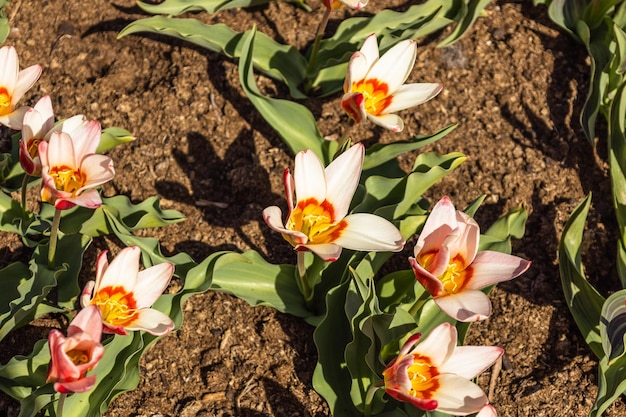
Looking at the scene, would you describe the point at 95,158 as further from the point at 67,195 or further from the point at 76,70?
the point at 76,70

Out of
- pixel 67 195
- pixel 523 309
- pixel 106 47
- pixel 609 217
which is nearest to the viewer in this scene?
pixel 67 195

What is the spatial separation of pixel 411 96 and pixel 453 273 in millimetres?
721

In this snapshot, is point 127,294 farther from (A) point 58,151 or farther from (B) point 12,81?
(B) point 12,81

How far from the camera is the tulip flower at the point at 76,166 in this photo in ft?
6.79

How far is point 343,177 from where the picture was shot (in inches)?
90.0

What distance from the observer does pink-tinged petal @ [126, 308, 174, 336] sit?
2039mm

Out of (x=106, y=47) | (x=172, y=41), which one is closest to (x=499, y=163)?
(x=172, y=41)

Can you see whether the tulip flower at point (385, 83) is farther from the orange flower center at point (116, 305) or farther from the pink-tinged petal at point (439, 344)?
the orange flower center at point (116, 305)

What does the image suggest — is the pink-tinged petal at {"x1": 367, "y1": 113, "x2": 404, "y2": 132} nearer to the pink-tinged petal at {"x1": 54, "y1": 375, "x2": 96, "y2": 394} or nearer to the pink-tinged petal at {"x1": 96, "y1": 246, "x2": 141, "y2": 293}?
the pink-tinged petal at {"x1": 96, "y1": 246, "x2": 141, "y2": 293}

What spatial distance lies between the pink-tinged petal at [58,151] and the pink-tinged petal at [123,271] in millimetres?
309

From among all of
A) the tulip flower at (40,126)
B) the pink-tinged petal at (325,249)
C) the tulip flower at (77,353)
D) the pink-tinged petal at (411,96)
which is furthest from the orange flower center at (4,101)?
the pink-tinged petal at (411,96)

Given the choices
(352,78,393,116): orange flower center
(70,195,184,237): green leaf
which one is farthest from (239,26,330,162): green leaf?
(70,195,184,237): green leaf

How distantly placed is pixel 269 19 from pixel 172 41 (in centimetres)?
43

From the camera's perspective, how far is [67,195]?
2.05 m
